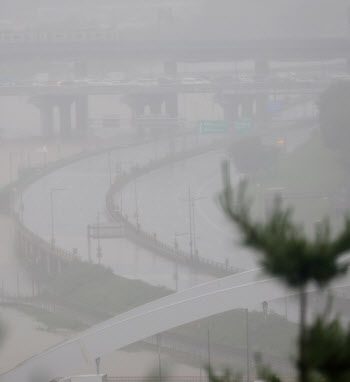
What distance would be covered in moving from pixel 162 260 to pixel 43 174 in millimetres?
5497

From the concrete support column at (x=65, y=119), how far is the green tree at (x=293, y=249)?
54.6ft

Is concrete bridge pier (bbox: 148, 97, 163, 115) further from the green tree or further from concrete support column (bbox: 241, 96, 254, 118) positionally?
the green tree

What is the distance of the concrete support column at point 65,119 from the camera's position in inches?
717

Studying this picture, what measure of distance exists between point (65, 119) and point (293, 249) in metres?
17.1

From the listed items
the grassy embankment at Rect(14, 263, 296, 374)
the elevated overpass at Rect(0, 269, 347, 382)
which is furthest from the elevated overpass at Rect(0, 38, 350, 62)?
the elevated overpass at Rect(0, 269, 347, 382)

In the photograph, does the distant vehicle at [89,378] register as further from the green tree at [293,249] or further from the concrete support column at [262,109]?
the concrete support column at [262,109]

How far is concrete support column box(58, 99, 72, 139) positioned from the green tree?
655 inches

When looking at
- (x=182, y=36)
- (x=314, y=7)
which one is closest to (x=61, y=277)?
(x=182, y=36)

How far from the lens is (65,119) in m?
18.4

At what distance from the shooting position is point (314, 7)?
30.2 meters

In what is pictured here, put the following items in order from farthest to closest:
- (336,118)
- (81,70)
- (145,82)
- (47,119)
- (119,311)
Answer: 1. (81,70)
2. (145,82)
3. (47,119)
4. (336,118)
5. (119,311)

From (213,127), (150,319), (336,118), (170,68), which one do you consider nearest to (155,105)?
(170,68)

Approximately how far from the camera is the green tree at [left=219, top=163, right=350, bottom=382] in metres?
1.51

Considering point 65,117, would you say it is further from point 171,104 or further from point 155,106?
point 171,104
